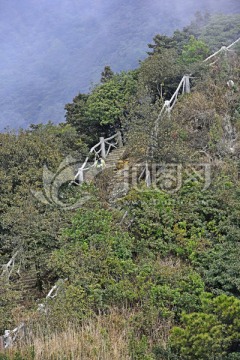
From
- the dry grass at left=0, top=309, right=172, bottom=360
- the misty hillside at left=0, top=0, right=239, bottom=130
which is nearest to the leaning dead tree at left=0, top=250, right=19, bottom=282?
the dry grass at left=0, top=309, right=172, bottom=360

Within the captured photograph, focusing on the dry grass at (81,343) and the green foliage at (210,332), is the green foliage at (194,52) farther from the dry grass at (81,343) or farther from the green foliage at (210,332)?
the green foliage at (210,332)

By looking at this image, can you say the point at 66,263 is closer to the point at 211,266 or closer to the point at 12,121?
the point at 211,266

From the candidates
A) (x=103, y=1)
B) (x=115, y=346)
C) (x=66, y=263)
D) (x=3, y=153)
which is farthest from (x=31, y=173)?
(x=103, y=1)

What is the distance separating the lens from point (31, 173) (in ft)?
33.7

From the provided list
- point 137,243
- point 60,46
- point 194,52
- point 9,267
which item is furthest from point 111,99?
point 9,267

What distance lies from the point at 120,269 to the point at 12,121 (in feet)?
32.3
